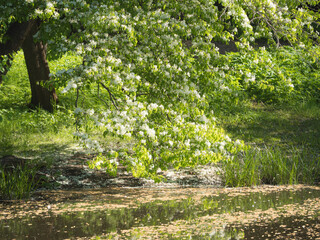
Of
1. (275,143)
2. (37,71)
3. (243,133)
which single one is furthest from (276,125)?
(37,71)

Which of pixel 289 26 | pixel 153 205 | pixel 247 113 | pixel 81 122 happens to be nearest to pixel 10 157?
A: pixel 81 122

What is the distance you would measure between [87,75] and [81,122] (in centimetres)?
101

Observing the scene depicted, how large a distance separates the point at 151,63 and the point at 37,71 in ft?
23.0

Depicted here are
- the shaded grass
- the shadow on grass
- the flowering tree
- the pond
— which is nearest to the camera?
the pond

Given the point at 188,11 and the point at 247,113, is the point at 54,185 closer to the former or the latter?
the point at 188,11

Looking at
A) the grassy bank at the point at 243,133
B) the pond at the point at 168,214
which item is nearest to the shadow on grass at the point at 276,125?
the grassy bank at the point at 243,133

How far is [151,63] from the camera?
25.4 ft

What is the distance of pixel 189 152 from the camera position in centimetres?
720

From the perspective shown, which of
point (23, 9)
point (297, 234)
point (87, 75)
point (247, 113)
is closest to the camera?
point (297, 234)

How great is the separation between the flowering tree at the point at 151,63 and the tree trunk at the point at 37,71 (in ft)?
18.9

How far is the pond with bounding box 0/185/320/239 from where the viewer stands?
5.71 m

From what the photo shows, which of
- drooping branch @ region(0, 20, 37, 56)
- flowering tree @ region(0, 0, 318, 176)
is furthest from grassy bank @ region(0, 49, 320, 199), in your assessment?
drooping branch @ region(0, 20, 37, 56)

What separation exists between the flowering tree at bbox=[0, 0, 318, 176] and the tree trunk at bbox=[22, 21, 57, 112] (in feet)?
18.9

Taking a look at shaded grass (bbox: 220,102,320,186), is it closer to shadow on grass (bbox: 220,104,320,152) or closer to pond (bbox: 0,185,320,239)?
shadow on grass (bbox: 220,104,320,152)
